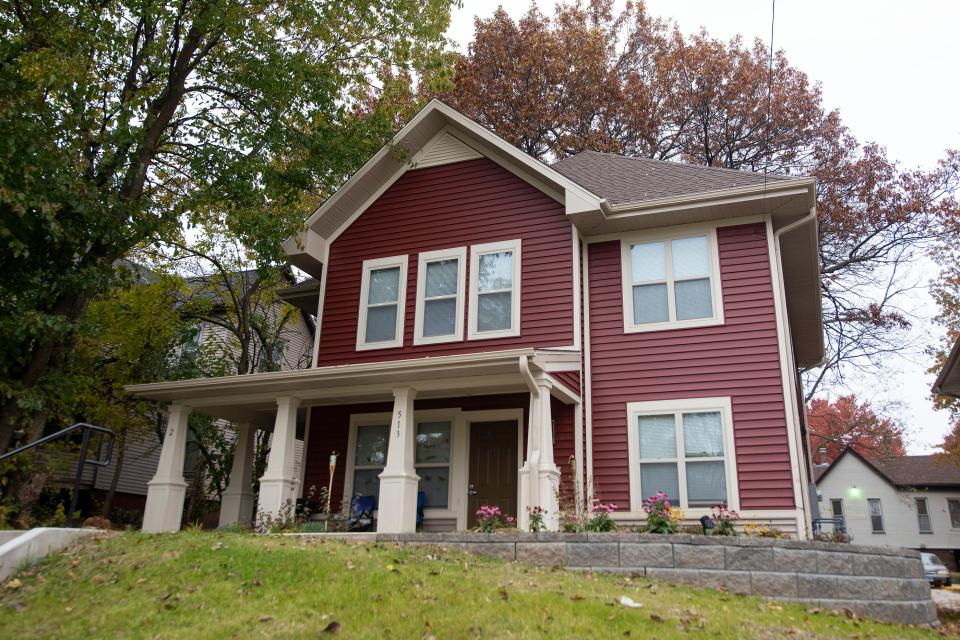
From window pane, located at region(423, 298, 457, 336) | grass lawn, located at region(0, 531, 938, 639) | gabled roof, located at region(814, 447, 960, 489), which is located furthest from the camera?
gabled roof, located at region(814, 447, 960, 489)

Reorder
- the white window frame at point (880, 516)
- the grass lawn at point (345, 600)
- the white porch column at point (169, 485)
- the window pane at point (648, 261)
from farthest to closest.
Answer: the white window frame at point (880, 516) → the window pane at point (648, 261) → the white porch column at point (169, 485) → the grass lawn at point (345, 600)

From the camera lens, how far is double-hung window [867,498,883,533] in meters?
32.3

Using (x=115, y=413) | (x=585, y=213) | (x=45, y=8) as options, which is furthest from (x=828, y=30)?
(x=115, y=413)

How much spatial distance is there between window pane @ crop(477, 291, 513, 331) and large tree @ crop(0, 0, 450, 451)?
3727mm

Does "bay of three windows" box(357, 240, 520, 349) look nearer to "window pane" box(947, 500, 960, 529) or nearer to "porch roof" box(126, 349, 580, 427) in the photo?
"porch roof" box(126, 349, 580, 427)

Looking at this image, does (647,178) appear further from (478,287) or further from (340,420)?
(340,420)

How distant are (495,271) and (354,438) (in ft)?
11.6

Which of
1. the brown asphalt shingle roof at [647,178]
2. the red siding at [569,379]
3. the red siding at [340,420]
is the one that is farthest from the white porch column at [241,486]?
the brown asphalt shingle roof at [647,178]

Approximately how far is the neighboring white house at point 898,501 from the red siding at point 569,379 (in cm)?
2447

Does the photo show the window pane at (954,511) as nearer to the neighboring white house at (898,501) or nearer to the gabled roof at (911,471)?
the neighboring white house at (898,501)

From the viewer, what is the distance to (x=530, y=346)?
446 inches

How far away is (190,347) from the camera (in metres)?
21.7

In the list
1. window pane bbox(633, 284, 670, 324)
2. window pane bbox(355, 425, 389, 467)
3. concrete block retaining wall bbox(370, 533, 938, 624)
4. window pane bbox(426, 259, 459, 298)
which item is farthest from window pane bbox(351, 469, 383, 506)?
window pane bbox(633, 284, 670, 324)

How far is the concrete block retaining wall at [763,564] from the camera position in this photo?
7547 millimetres
